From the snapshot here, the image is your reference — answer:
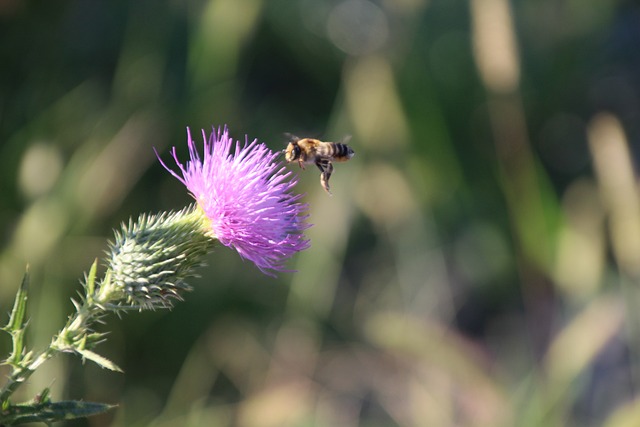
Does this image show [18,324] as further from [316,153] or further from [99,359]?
[316,153]

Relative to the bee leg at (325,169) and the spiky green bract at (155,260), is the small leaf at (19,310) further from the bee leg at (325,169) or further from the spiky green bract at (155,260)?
the bee leg at (325,169)

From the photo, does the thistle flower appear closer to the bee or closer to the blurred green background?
the bee

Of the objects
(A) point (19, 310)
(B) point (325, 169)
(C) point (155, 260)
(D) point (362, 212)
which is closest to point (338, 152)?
(B) point (325, 169)

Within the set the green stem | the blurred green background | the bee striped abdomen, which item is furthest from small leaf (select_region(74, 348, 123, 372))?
the blurred green background

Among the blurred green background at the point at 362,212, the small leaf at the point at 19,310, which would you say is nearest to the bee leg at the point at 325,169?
the small leaf at the point at 19,310

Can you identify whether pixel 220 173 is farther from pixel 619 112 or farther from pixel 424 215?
pixel 619 112

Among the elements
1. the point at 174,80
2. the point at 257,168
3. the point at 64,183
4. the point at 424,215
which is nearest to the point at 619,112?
the point at 424,215
